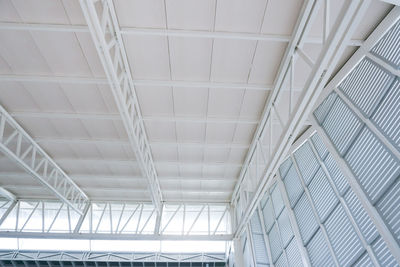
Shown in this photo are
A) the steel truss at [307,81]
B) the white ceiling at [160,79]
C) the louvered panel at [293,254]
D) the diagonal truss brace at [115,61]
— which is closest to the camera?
the steel truss at [307,81]

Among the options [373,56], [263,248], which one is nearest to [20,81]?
[373,56]

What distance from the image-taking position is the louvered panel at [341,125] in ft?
41.7

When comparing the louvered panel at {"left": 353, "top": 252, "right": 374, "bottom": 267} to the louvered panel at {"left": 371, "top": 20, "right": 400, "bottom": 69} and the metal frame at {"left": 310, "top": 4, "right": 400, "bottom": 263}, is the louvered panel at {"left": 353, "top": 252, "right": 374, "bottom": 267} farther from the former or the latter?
the louvered panel at {"left": 371, "top": 20, "right": 400, "bottom": 69}

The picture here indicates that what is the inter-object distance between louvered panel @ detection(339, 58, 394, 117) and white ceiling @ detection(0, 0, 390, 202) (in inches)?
43.3

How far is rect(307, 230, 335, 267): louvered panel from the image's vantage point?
563 inches

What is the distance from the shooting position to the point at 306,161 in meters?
17.1

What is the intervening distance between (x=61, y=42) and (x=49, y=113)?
576cm

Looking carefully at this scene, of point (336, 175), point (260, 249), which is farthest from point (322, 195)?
point (260, 249)

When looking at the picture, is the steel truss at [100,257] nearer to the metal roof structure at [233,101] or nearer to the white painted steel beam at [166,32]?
the metal roof structure at [233,101]

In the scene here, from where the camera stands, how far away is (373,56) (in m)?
11.6

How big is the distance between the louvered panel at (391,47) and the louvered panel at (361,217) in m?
5.60

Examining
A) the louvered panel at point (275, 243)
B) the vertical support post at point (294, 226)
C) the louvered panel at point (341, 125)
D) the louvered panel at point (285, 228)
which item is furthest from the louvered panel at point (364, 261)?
the louvered panel at point (275, 243)

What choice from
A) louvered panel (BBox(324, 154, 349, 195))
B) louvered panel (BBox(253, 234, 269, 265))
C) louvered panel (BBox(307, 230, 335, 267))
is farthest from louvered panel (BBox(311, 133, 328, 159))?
louvered panel (BBox(253, 234, 269, 265))

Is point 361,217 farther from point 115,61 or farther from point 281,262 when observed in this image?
point 115,61
